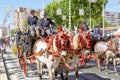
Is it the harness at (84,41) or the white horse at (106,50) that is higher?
the harness at (84,41)

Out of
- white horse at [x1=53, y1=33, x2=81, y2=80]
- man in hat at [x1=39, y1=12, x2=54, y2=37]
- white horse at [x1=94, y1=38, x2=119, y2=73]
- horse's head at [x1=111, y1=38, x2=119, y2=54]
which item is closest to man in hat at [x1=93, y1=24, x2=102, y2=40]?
white horse at [x1=94, y1=38, x2=119, y2=73]

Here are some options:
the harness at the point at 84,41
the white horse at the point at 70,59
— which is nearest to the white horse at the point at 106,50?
the white horse at the point at 70,59

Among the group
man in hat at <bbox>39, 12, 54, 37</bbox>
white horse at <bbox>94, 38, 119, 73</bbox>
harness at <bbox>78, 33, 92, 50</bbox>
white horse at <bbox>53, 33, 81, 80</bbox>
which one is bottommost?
white horse at <bbox>94, 38, 119, 73</bbox>

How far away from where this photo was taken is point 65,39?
1252 cm

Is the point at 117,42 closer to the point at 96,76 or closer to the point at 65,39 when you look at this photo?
the point at 96,76

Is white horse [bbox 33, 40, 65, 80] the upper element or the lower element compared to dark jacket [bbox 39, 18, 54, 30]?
lower

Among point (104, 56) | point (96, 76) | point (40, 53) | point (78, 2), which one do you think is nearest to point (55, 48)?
point (40, 53)

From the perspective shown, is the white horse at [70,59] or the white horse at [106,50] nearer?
the white horse at [70,59]

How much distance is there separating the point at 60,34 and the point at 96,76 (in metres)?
5.63

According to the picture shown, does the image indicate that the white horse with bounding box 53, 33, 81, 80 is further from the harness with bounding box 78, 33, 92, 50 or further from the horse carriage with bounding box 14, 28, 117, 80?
the harness with bounding box 78, 33, 92, 50

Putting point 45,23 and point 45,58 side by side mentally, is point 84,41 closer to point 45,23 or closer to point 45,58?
point 45,58

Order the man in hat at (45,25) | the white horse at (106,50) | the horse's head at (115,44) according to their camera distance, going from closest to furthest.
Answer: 1. the man in hat at (45,25)
2. the horse's head at (115,44)
3. the white horse at (106,50)

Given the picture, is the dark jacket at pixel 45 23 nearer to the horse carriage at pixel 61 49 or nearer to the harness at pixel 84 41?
the horse carriage at pixel 61 49

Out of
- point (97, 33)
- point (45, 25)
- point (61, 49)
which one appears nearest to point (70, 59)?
point (61, 49)
